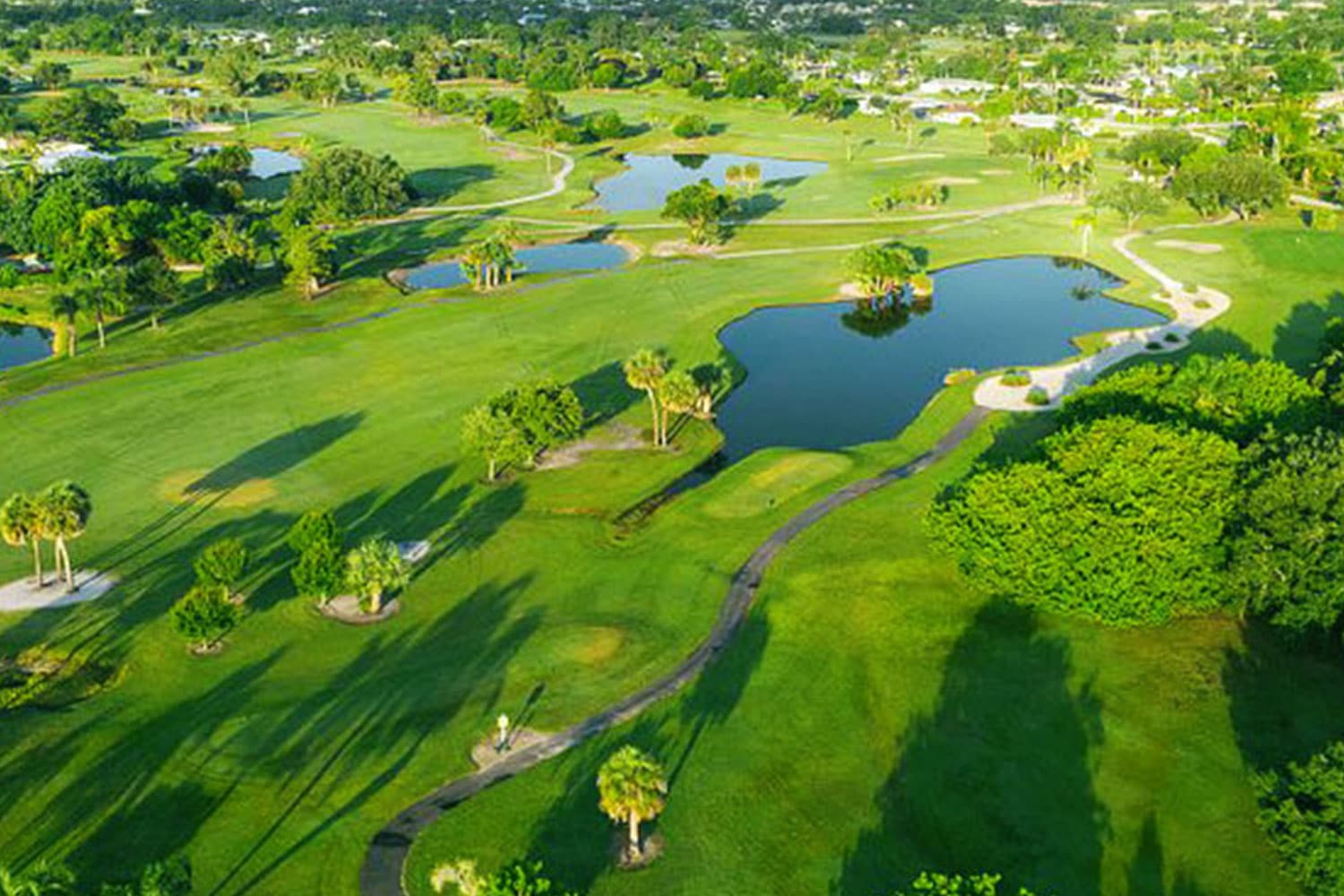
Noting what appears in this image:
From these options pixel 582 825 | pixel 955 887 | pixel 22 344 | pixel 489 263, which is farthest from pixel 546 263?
pixel 955 887

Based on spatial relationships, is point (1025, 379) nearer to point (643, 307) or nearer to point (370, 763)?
point (643, 307)

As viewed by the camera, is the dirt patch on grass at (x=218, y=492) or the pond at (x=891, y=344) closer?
the dirt patch on grass at (x=218, y=492)

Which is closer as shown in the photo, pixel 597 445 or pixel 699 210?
pixel 597 445

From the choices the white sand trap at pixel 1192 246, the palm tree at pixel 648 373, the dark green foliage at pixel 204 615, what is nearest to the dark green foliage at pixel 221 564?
the dark green foliage at pixel 204 615

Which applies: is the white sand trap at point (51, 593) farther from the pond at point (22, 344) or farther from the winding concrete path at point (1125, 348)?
the winding concrete path at point (1125, 348)

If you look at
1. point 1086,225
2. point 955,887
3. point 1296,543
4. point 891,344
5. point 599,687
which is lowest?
point 599,687

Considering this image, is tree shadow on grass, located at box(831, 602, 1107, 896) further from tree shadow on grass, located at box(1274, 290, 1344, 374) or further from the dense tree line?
tree shadow on grass, located at box(1274, 290, 1344, 374)

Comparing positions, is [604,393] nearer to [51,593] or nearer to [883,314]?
[883,314]
